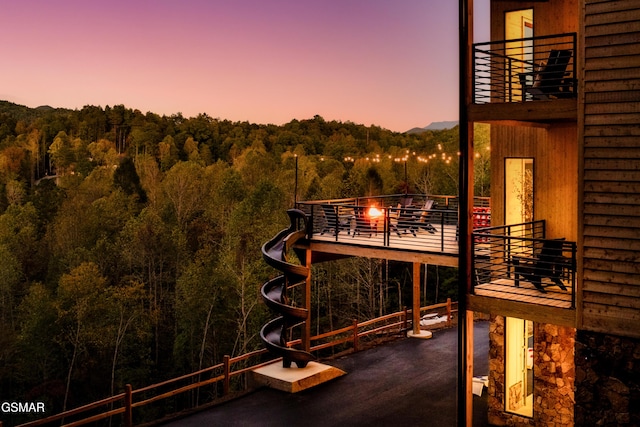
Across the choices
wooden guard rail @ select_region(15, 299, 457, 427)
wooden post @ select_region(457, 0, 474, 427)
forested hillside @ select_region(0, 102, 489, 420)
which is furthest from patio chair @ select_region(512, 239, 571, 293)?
forested hillside @ select_region(0, 102, 489, 420)

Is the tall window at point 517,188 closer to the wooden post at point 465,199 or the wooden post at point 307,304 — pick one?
the wooden post at point 465,199

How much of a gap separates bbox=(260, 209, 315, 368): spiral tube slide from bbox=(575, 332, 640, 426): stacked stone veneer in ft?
20.7

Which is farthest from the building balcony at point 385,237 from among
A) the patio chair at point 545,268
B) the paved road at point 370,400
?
the paved road at point 370,400

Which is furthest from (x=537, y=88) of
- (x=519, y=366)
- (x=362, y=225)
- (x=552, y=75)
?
(x=362, y=225)

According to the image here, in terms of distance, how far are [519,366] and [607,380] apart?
3.00 metres

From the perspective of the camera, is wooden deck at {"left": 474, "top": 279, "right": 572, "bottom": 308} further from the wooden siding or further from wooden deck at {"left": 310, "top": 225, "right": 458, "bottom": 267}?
wooden deck at {"left": 310, "top": 225, "right": 458, "bottom": 267}

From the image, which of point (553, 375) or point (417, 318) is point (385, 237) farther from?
point (417, 318)

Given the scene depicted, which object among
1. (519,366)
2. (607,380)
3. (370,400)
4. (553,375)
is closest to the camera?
(607,380)

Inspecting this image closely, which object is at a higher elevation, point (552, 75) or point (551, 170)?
point (552, 75)

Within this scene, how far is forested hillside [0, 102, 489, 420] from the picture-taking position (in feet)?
126

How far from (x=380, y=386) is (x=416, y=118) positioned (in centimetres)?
6388

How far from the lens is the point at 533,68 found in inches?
434

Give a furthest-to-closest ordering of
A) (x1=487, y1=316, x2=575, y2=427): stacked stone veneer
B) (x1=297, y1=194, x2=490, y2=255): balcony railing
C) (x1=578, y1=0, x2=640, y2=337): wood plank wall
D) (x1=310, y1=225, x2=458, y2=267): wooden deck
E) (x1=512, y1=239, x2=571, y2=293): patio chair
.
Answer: (x1=297, y1=194, x2=490, y2=255): balcony railing
(x1=310, y1=225, x2=458, y2=267): wooden deck
(x1=487, y1=316, x2=575, y2=427): stacked stone veneer
(x1=512, y1=239, x2=571, y2=293): patio chair
(x1=578, y1=0, x2=640, y2=337): wood plank wall

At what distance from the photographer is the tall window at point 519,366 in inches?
441
